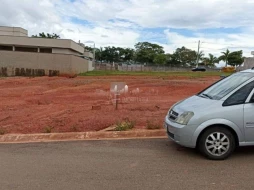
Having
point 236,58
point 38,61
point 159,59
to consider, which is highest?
point 236,58

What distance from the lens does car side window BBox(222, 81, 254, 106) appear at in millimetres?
5039

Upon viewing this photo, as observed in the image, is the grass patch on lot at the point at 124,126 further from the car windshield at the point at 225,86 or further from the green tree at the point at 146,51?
the green tree at the point at 146,51

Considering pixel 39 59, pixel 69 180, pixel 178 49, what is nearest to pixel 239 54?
pixel 178 49

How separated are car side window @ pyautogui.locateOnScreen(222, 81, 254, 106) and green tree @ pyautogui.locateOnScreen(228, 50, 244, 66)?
8911 centimetres

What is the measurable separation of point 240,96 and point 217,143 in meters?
0.94

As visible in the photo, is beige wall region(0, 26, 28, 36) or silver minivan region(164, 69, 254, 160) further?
beige wall region(0, 26, 28, 36)

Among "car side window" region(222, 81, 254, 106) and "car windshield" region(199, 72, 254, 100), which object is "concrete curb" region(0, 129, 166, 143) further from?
"car side window" region(222, 81, 254, 106)

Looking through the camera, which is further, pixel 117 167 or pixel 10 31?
pixel 10 31

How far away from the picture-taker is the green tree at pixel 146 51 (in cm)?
9358

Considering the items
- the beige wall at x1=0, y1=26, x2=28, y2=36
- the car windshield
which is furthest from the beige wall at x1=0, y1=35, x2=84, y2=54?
the car windshield

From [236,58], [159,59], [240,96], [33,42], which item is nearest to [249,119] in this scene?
[240,96]

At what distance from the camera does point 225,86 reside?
563cm

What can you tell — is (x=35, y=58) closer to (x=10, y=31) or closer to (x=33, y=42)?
(x=33, y=42)

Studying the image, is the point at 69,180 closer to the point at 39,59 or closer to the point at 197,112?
the point at 197,112
